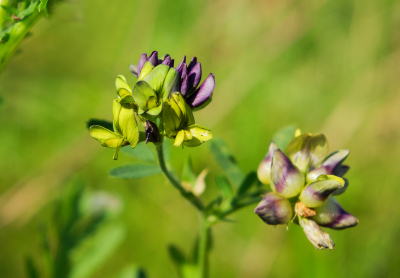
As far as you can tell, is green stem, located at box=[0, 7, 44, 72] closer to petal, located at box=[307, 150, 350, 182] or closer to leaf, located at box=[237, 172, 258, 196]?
leaf, located at box=[237, 172, 258, 196]

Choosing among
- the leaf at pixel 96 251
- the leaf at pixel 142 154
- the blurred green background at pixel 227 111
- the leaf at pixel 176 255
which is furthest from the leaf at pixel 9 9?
the blurred green background at pixel 227 111

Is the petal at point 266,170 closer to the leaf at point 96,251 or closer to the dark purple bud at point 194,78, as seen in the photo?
the dark purple bud at point 194,78

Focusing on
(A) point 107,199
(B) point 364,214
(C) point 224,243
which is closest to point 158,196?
(C) point 224,243

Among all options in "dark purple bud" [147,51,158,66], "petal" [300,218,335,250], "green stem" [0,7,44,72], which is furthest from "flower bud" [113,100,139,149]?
"petal" [300,218,335,250]

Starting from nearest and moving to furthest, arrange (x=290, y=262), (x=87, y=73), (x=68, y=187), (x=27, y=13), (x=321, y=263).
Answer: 1. (x=27, y=13)
2. (x=68, y=187)
3. (x=321, y=263)
4. (x=290, y=262)
5. (x=87, y=73)

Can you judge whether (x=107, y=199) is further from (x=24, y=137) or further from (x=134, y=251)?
(x=24, y=137)
